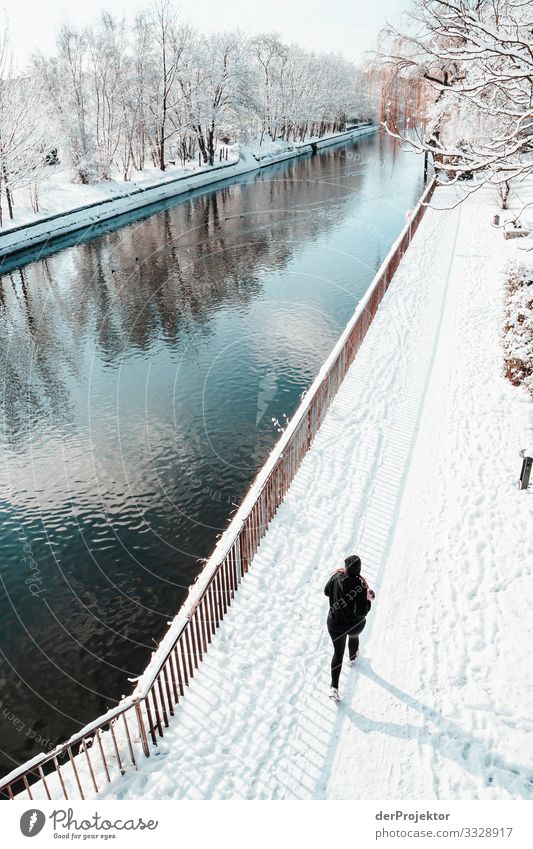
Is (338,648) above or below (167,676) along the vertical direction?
above

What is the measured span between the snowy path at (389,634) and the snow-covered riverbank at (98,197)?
31497 millimetres

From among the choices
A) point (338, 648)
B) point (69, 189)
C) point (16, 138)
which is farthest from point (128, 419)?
point (69, 189)

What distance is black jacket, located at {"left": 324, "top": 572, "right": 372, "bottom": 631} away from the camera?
623 cm

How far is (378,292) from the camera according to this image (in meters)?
19.0

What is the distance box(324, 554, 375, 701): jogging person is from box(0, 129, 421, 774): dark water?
12.5ft

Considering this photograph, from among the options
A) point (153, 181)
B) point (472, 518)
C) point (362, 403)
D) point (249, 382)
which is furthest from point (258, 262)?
point (153, 181)

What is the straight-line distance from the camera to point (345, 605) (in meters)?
6.26

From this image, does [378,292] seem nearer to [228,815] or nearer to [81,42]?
[228,815]

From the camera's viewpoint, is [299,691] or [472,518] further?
[472,518]

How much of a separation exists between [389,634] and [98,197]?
160ft

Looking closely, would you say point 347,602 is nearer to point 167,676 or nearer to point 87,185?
point 167,676

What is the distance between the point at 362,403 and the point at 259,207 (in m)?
35.9

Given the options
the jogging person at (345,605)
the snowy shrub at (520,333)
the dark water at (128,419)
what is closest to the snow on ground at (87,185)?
the dark water at (128,419)

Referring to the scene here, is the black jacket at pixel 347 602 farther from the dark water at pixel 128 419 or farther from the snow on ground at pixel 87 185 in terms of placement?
the snow on ground at pixel 87 185
